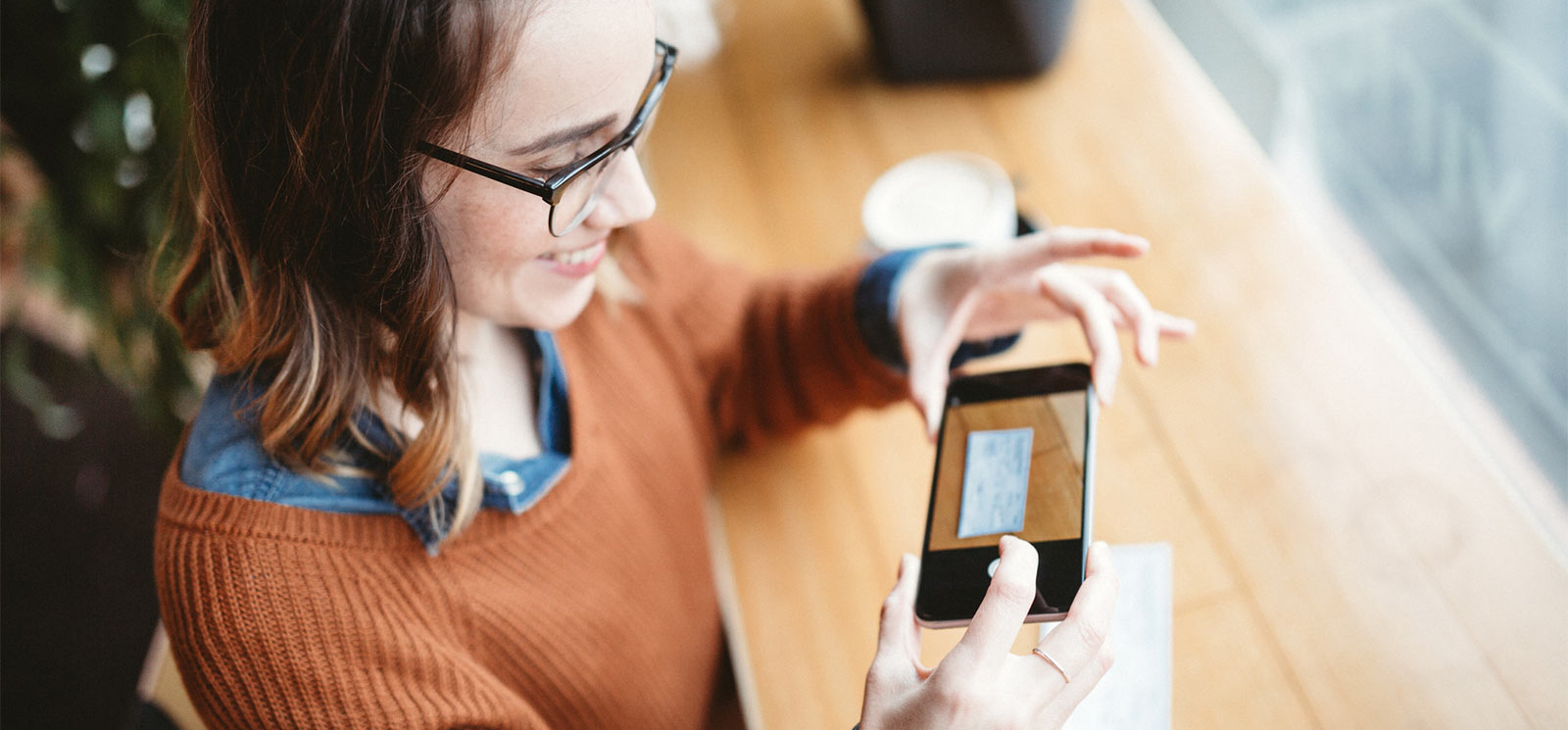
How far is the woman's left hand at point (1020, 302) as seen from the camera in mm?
727

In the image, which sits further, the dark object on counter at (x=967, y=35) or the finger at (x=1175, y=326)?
the dark object on counter at (x=967, y=35)

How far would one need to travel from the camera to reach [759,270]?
114 cm

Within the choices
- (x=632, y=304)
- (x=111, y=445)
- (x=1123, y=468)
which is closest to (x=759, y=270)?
(x=632, y=304)

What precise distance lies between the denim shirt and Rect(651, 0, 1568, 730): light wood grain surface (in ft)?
0.57

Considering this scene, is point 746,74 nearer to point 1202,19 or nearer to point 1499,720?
point 1202,19

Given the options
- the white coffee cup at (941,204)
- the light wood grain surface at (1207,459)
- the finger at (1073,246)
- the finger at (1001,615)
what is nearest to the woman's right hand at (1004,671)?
the finger at (1001,615)

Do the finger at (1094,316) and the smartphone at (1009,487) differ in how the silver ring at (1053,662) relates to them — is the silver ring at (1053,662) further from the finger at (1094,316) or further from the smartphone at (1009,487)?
the finger at (1094,316)

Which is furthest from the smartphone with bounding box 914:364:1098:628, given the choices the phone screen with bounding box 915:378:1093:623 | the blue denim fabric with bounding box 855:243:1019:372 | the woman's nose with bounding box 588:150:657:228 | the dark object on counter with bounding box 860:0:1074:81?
the dark object on counter with bounding box 860:0:1074:81

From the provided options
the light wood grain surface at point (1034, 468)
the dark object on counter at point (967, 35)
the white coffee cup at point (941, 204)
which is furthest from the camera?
the dark object on counter at point (967, 35)

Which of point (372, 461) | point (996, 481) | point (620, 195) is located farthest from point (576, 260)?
point (996, 481)

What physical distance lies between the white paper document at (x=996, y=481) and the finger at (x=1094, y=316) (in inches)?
2.7

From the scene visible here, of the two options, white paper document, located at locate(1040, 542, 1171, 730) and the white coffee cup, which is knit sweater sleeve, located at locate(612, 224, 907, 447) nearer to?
the white coffee cup

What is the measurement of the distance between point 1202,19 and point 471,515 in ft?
3.23

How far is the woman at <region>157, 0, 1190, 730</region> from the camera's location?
21.2 inches
